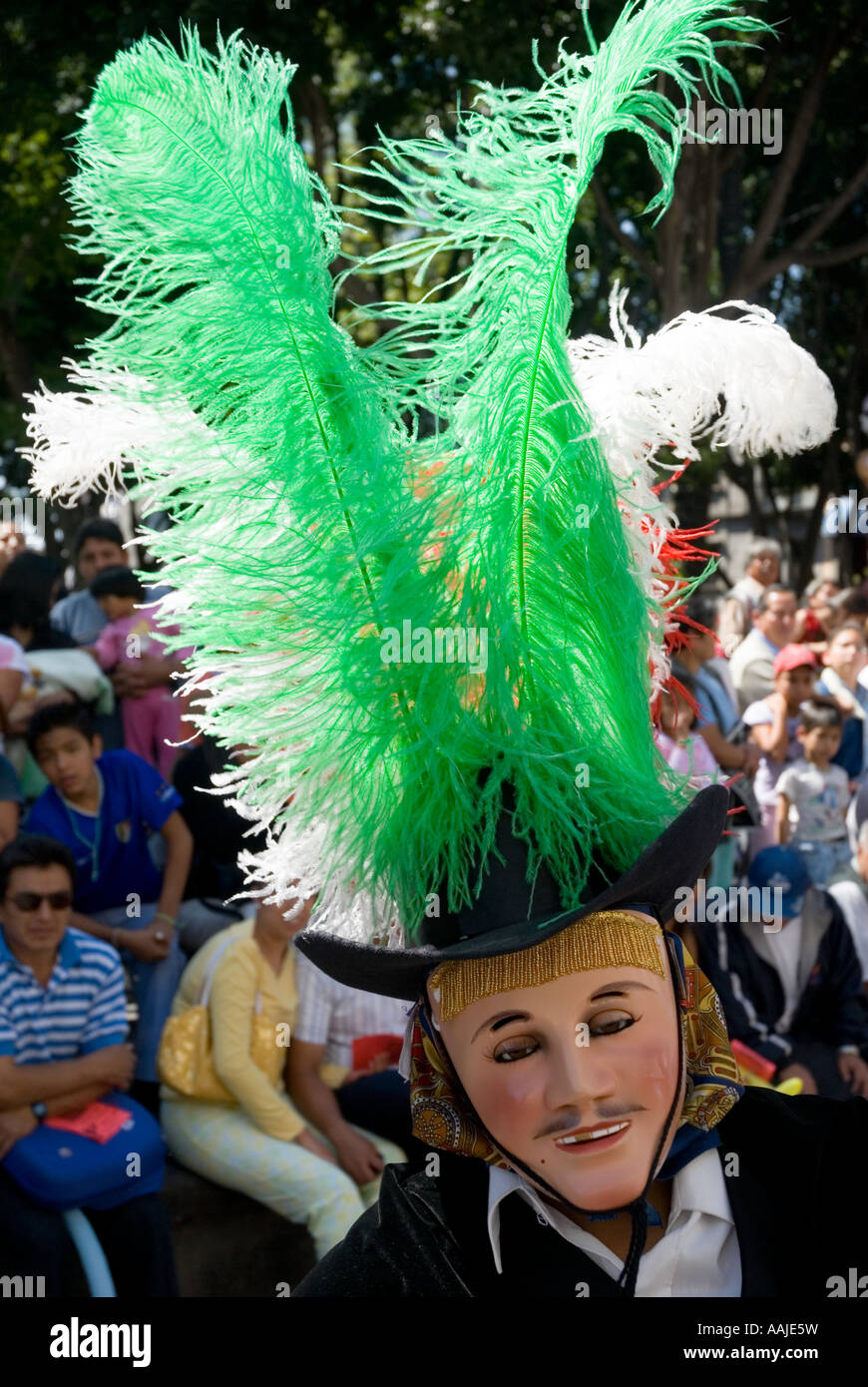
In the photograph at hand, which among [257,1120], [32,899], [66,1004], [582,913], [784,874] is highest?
[582,913]

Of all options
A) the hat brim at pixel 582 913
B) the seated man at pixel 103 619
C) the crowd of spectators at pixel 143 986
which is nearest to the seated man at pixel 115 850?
the crowd of spectators at pixel 143 986

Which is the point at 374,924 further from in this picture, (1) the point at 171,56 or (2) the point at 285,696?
(1) the point at 171,56

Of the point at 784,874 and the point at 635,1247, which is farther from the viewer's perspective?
the point at 784,874

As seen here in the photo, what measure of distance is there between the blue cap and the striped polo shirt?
2243 mm

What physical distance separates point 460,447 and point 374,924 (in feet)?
2.16

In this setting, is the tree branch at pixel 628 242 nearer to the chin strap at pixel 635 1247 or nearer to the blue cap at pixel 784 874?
the blue cap at pixel 784 874

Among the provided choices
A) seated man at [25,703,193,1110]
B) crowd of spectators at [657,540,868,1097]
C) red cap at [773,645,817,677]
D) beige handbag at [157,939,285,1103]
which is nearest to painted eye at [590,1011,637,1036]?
crowd of spectators at [657,540,868,1097]

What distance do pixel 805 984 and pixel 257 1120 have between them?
198 cm

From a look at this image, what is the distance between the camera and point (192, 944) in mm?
4781

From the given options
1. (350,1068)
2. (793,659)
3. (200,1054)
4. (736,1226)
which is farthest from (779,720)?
(736,1226)

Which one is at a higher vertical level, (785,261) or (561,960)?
(785,261)

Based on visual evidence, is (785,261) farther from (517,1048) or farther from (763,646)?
(517,1048)

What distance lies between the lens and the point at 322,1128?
4.27 m
